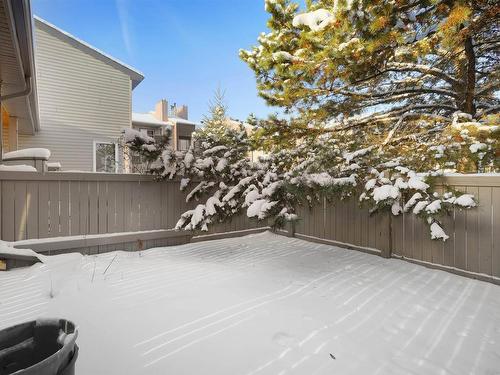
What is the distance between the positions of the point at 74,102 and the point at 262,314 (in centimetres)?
1070

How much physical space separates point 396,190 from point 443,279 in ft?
3.98

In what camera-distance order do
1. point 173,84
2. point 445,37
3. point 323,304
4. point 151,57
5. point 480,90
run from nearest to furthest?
point 323,304 → point 445,37 → point 480,90 → point 151,57 → point 173,84

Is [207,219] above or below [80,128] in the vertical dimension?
below

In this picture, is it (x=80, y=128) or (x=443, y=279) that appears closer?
(x=443, y=279)

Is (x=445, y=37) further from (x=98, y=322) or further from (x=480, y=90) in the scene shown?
(x=98, y=322)

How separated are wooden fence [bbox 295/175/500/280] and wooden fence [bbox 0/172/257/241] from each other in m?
2.90

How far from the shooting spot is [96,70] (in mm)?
11000

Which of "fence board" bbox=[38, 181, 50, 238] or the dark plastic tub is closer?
the dark plastic tub

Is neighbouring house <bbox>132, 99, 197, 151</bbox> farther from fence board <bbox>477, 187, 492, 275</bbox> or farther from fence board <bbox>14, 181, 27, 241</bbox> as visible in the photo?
fence board <bbox>477, 187, 492, 275</bbox>

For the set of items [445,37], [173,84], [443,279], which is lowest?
[443,279]

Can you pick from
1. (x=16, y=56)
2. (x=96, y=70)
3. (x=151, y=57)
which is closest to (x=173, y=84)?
(x=151, y=57)

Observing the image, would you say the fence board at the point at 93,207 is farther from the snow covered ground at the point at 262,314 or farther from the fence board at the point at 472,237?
the fence board at the point at 472,237

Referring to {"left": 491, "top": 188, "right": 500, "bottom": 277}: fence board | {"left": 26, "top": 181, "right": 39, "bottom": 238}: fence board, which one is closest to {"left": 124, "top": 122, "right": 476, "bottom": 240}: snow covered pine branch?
{"left": 491, "top": 188, "right": 500, "bottom": 277}: fence board

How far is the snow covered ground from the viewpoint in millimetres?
1968
